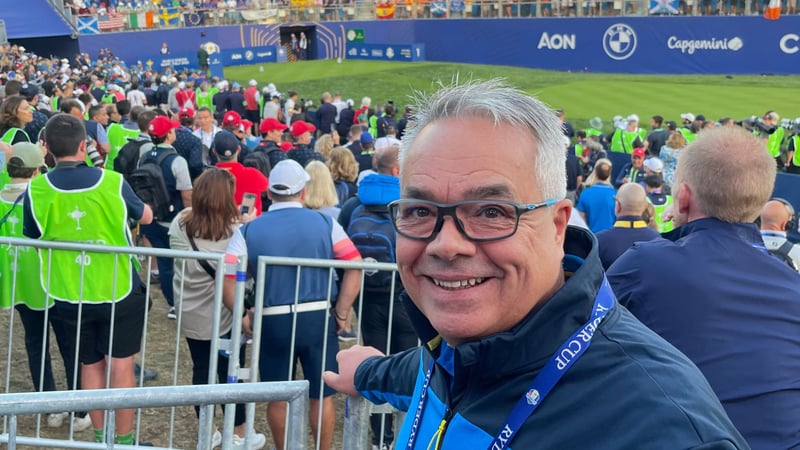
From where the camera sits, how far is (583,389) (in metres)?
1.67

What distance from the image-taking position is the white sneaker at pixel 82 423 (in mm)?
6109

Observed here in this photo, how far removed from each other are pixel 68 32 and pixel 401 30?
58.7 feet

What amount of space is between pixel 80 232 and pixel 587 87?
2962 centimetres

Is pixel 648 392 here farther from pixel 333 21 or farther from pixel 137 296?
pixel 333 21

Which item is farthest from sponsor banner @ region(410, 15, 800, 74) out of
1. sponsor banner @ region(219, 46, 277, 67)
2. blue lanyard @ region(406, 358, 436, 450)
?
blue lanyard @ region(406, 358, 436, 450)

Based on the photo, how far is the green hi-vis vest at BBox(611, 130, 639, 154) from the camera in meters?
16.7

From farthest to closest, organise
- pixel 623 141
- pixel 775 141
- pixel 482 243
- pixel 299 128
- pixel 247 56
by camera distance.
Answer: pixel 247 56, pixel 623 141, pixel 775 141, pixel 299 128, pixel 482 243

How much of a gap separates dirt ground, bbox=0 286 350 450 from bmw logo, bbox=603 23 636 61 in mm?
31885

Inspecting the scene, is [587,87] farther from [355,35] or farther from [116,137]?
Result: [116,137]

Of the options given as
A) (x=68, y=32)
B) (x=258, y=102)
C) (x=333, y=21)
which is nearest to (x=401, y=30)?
(x=333, y=21)

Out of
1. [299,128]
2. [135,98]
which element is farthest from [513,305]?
[135,98]

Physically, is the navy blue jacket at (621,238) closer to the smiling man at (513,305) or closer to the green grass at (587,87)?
the smiling man at (513,305)

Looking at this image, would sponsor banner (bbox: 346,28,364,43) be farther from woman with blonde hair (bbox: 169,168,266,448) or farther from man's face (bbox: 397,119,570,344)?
man's face (bbox: 397,119,570,344)

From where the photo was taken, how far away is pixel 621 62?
121 feet
